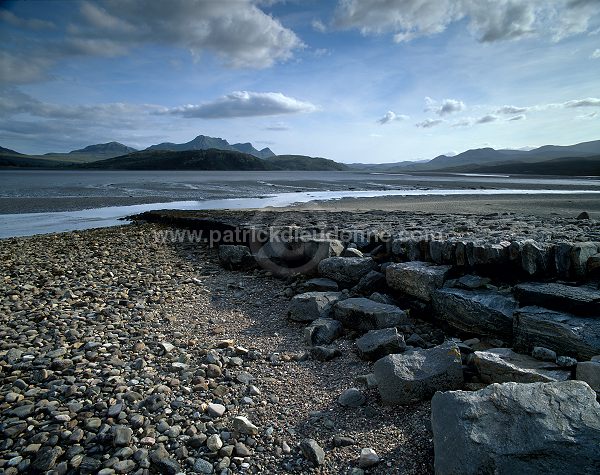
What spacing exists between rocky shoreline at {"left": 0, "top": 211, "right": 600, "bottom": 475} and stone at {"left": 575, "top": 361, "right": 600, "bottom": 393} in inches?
1.1

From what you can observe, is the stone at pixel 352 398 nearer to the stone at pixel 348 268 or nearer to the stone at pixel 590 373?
the stone at pixel 590 373

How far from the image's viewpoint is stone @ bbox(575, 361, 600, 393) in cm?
375

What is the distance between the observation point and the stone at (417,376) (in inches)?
172

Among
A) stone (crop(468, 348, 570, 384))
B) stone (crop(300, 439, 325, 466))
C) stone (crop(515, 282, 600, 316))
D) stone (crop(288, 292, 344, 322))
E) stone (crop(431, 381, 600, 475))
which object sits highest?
stone (crop(515, 282, 600, 316))

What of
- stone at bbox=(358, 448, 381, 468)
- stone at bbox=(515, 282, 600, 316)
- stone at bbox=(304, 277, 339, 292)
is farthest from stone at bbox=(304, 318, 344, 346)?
stone at bbox=(515, 282, 600, 316)

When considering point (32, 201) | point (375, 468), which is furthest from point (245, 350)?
point (32, 201)

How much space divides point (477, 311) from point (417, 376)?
2.00 metres

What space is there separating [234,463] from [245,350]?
2.28 metres

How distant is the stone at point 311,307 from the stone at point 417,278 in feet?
3.89

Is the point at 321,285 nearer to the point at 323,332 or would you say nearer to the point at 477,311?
the point at 323,332

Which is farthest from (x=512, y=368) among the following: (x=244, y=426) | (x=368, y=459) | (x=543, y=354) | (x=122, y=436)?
(x=122, y=436)

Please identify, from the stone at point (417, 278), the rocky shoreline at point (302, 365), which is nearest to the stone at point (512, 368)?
the rocky shoreline at point (302, 365)

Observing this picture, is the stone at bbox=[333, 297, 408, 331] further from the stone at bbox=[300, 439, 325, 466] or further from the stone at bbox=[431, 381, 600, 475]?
the stone at bbox=[300, 439, 325, 466]

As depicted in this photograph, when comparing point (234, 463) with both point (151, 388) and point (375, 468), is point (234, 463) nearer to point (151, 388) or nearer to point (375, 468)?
point (375, 468)
